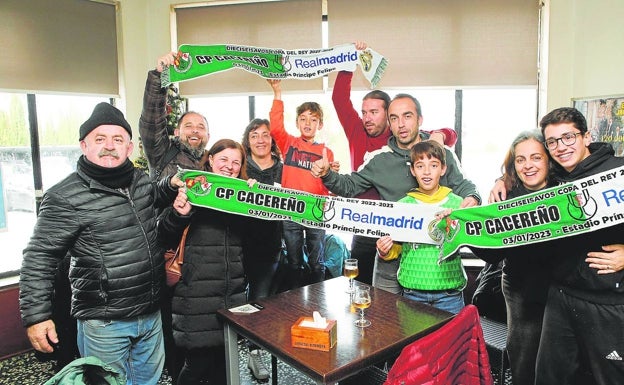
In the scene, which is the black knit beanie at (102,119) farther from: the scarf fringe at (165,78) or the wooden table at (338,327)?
the wooden table at (338,327)

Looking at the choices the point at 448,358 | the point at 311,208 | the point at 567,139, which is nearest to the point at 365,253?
the point at 311,208

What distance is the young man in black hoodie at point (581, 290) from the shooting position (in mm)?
1745

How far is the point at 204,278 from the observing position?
2094 mm

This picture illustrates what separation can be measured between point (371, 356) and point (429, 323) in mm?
396

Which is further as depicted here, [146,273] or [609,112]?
[609,112]

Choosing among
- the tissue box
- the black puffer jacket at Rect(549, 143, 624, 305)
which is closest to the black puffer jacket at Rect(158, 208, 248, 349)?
the tissue box

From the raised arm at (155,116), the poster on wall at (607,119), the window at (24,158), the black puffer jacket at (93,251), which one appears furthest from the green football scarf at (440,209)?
the window at (24,158)

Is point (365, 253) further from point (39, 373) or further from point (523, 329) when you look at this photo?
point (39, 373)

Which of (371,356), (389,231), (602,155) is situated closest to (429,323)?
(371,356)

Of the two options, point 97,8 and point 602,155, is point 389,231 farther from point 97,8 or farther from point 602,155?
point 97,8

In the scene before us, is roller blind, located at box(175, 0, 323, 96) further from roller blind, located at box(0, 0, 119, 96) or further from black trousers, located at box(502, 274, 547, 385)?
black trousers, located at box(502, 274, 547, 385)

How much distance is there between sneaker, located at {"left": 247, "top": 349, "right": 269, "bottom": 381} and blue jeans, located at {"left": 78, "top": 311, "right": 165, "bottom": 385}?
981 millimetres

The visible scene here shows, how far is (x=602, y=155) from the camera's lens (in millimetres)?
1873

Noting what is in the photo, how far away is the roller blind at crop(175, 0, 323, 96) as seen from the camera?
4.13 m
